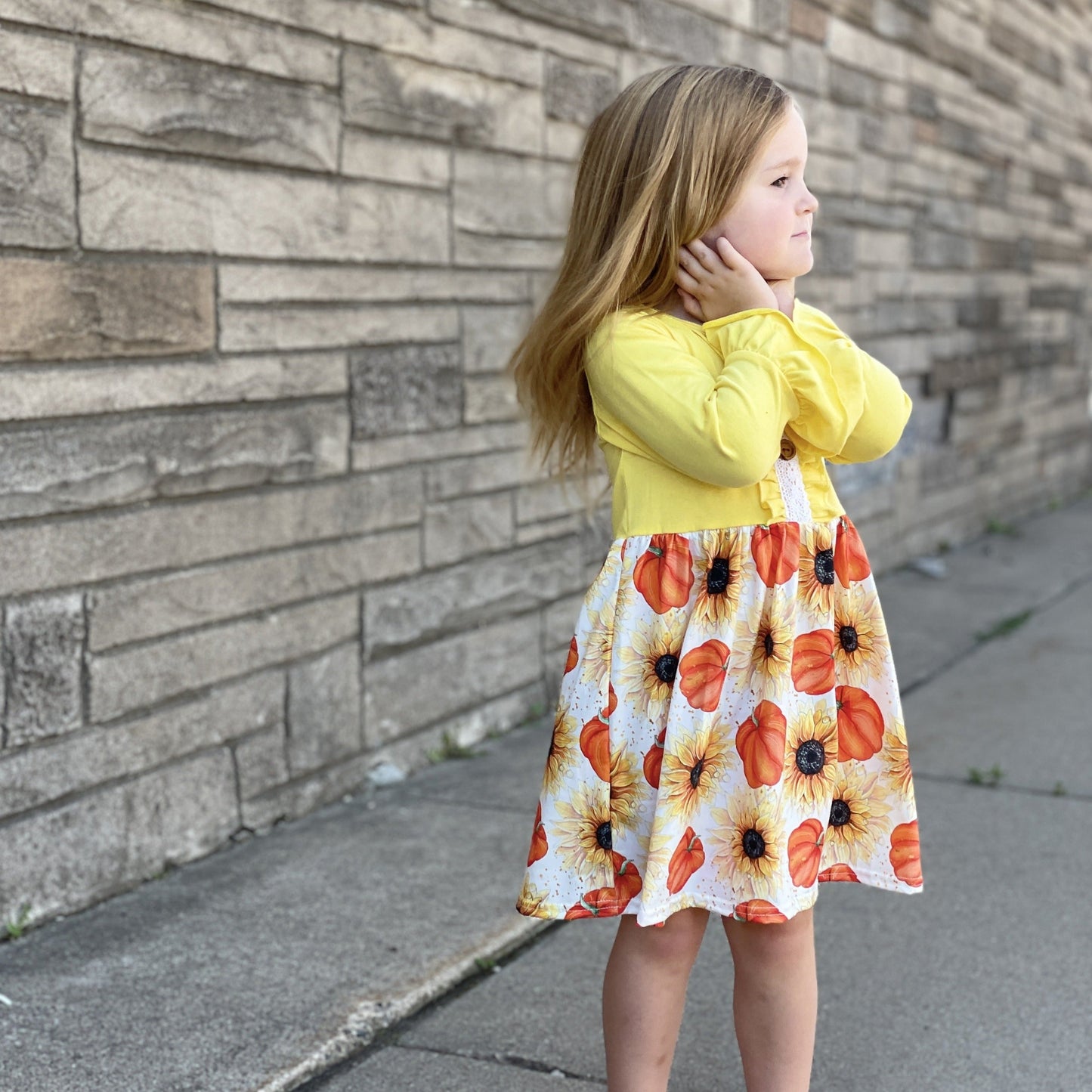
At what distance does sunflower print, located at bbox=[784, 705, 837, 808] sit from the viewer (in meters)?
1.96

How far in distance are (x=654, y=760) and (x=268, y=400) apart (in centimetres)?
159

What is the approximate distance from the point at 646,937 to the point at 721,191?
0.99 metres

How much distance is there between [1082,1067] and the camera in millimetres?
2365

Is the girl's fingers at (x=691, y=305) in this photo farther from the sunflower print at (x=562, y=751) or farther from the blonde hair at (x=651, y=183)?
the sunflower print at (x=562, y=751)

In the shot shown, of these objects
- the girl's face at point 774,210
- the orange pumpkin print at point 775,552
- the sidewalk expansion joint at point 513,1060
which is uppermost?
the girl's face at point 774,210

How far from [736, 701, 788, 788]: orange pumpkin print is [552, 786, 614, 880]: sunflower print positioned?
206 millimetres

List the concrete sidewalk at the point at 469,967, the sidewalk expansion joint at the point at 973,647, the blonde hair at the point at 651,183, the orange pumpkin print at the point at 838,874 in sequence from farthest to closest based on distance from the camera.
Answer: the sidewalk expansion joint at the point at 973,647, the concrete sidewalk at the point at 469,967, the orange pumpkin print at the point at 838,874, the blonde hair at the point at 651,183

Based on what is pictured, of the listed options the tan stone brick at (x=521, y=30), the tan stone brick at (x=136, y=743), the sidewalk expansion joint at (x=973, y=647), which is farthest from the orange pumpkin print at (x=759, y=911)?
the tan stone brick at (x=521, y=30)

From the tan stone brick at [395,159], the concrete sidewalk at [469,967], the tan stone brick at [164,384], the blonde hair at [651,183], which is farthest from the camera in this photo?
the tan stone brick at [395,159]

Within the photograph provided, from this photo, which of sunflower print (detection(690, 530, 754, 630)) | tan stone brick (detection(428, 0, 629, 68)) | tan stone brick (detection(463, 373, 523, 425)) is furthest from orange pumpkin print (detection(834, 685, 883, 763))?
tan stone brick (detection(428, 0, 629, 68))

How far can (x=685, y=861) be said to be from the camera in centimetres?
194

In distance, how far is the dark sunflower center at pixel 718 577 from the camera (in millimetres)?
1951

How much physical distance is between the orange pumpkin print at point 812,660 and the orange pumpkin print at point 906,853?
24 cm

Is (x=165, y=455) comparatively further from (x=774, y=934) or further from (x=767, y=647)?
(x=774, y=934)
